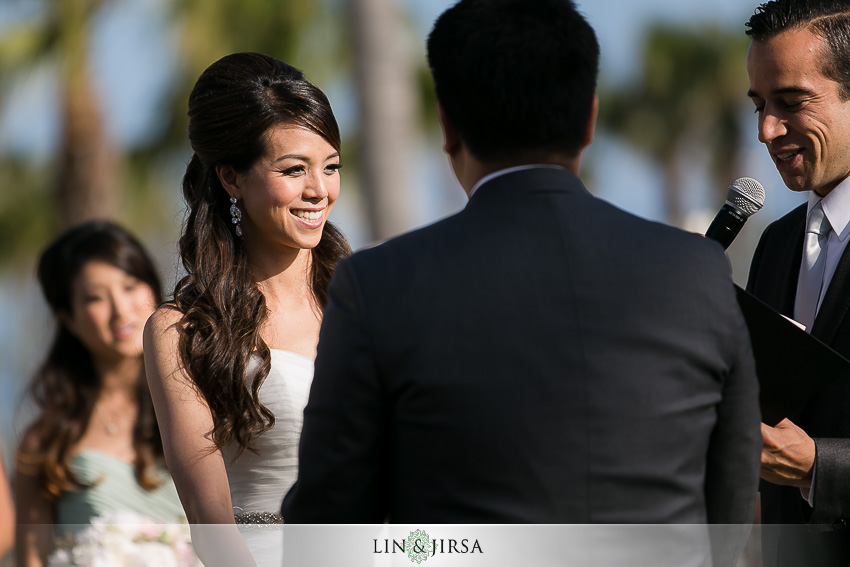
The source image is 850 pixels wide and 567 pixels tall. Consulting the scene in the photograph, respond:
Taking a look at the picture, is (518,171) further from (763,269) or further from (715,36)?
(715,36)

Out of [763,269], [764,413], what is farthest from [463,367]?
[763,269]

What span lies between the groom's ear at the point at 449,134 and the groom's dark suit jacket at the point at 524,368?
17 cm

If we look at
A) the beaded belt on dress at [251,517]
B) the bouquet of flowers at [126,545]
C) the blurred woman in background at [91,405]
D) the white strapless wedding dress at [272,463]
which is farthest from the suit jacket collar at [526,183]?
the blurred woman in background at [91,405]

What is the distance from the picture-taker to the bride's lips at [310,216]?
11.3ft

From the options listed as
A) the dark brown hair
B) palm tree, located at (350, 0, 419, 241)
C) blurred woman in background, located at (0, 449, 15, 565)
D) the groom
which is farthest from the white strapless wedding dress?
palm tree, located at (350, 0, 419, 241)

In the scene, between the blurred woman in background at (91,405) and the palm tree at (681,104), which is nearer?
the blurred woman in background at (91,405)

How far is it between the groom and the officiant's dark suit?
3.93 feet

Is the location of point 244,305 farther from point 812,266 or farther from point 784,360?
point 812,266

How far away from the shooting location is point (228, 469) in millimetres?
3371

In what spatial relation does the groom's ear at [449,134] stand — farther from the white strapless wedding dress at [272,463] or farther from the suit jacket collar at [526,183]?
the white strapless wedding dress at [272,463]

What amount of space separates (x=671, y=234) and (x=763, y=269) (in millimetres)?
1674

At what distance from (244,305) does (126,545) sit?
154cm

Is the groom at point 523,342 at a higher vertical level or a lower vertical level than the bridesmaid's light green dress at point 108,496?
higher

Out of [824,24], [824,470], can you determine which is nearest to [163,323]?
[824,470]
